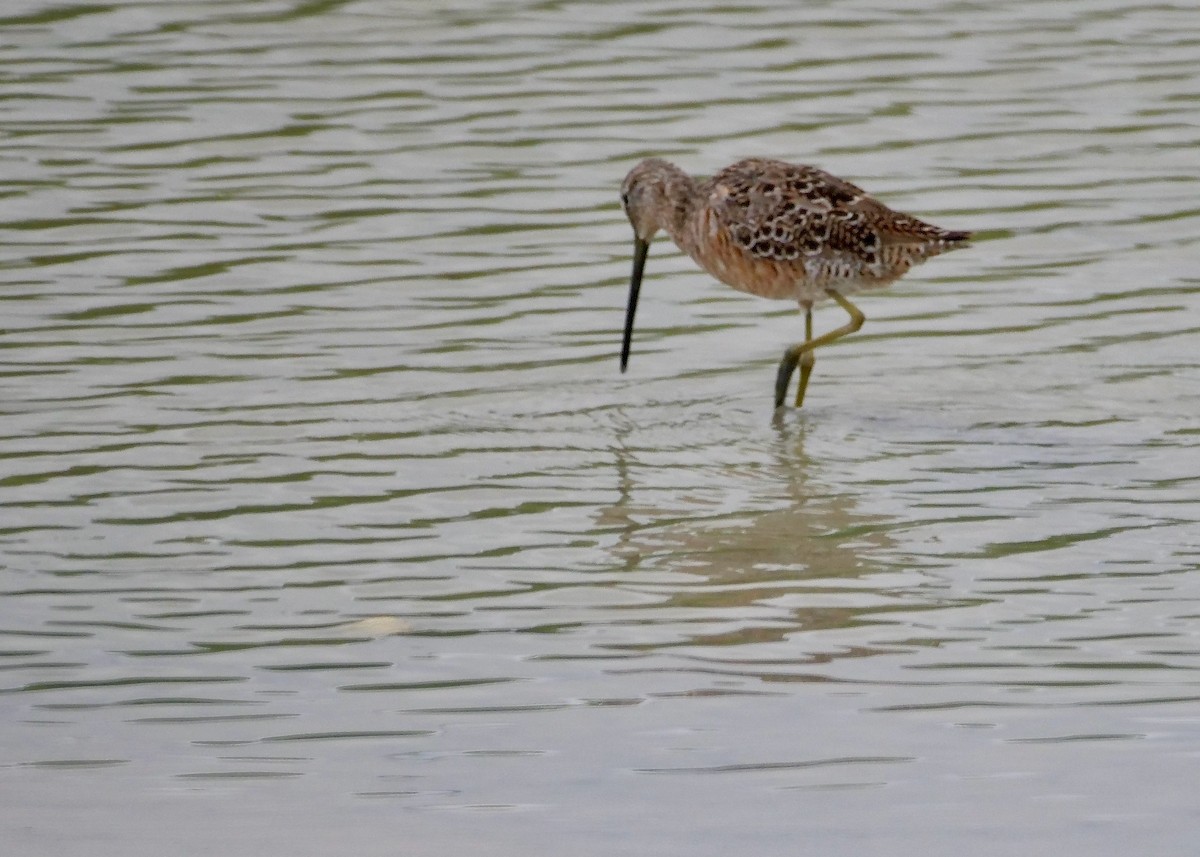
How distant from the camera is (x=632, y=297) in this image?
8609 mm

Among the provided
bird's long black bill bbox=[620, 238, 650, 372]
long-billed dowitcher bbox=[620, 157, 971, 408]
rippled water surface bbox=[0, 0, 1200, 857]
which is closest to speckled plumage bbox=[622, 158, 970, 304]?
long-billed dowitcher bbox=[620, 157, 971, 408]

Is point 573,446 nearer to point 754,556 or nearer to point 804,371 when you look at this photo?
point 804,371

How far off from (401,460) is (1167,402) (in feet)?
8.31

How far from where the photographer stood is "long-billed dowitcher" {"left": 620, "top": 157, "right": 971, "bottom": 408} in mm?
8070

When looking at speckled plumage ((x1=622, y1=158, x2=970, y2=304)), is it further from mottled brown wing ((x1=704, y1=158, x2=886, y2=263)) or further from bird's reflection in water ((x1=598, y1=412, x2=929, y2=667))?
bird's reflection in water ((x1=598, y1=412, x2=929, y2=667))

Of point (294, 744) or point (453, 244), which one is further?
point (453, 244)

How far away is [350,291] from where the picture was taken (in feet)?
30.6

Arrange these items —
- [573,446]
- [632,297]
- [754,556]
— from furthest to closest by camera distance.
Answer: [632,297] → [573,446] → [754,556]

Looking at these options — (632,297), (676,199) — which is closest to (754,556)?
(632,297)

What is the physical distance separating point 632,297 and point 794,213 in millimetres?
759

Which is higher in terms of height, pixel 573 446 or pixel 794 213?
pixel 794 213

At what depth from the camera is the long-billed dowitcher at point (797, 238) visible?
8070 mm

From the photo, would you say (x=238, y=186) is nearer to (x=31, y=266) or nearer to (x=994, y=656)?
(x=31, y=266)

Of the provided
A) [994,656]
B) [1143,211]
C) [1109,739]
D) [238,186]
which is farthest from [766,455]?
[238,186]
